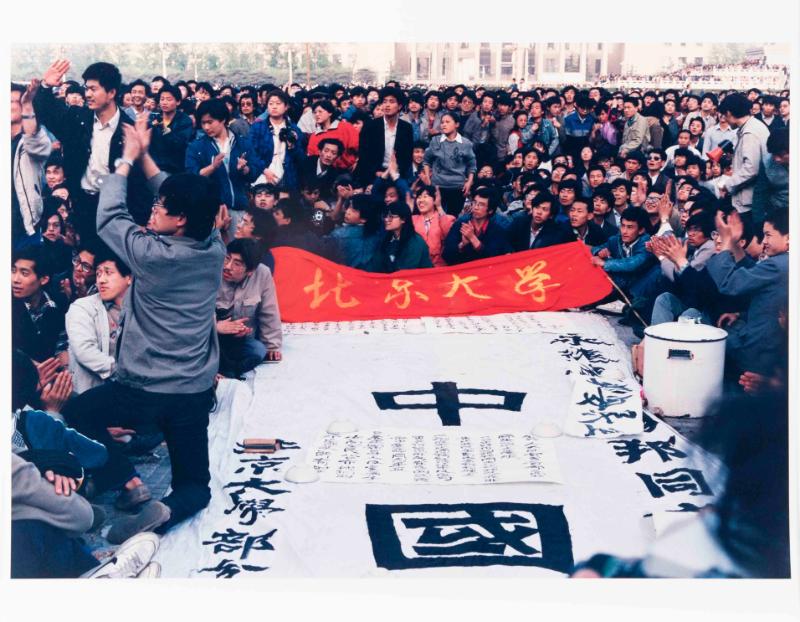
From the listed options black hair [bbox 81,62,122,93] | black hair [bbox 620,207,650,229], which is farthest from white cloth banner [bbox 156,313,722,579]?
black hair [bbox 81,62,122,93]

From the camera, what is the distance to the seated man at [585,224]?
239 inches

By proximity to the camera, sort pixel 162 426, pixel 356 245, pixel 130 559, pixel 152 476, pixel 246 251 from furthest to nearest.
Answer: pixel 356 245 → pixel 246 251 → pixel 152 476 → pixel 162 426 → pixel 130 559

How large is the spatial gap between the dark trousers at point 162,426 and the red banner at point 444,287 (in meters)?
1.92

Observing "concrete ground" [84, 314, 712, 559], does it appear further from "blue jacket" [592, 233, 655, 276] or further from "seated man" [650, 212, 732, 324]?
"blue jacket" [592, 233, 655, 276]

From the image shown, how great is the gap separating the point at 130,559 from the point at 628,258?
10.8ft

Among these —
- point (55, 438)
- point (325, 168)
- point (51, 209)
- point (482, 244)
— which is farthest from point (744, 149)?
point (55, 438)

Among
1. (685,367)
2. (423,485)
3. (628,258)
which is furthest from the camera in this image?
(628,258)

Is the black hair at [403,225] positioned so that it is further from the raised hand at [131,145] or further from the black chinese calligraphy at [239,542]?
the black chinese calligraphy at [239,542]

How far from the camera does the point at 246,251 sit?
524 centimetres

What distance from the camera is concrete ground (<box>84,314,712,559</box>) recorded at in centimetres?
373

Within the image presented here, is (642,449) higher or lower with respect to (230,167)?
lower

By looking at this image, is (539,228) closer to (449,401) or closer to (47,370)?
(449,401)

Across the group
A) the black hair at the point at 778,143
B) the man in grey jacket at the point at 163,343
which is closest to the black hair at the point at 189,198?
the man in grey jacket at the point at 163,343

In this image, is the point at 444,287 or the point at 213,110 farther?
the point at 444,287
